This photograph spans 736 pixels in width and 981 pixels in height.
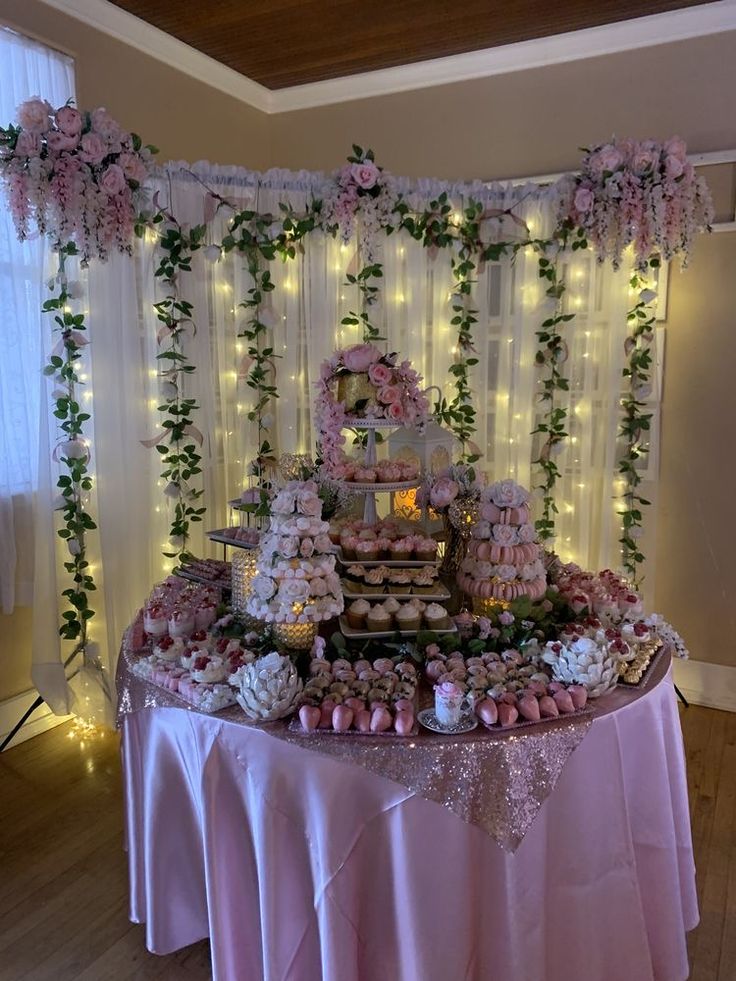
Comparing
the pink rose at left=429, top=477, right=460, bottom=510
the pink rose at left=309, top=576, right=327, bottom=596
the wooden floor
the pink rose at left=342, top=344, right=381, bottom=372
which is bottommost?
the wooden floor

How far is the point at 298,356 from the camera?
144 inches

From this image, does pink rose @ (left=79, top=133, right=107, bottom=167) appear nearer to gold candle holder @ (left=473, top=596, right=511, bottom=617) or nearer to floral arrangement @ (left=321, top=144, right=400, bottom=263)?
A: floral arrangement @ (left=321, top=144, right=400, bottom=263)

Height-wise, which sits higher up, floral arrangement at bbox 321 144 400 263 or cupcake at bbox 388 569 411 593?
floral arrangement at bbox 321 144 400 263

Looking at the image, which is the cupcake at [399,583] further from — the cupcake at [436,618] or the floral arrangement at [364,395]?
the floral arrangement at [364,395]

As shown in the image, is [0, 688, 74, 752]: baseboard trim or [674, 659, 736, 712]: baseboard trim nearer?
[0, 688, 74, 752]: baseboard trim

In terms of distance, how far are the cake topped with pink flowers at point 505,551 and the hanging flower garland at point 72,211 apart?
1724 millimetres

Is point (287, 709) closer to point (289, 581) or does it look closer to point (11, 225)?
point (289, 581)

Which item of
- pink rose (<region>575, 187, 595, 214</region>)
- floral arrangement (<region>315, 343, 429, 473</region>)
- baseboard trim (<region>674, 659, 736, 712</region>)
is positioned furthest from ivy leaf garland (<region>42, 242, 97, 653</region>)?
baseboard trim (<region>674, 659, 736, 712</region>)

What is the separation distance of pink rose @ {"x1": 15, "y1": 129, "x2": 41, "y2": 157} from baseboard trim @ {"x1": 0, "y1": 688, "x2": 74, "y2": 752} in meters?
2.20

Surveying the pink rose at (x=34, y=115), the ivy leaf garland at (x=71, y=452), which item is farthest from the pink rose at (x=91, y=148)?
the ivy leaf garland at (x=71, y=452)

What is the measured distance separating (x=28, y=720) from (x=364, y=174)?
275cm
